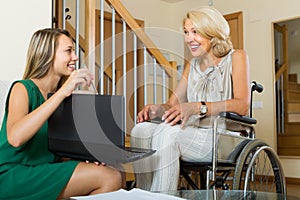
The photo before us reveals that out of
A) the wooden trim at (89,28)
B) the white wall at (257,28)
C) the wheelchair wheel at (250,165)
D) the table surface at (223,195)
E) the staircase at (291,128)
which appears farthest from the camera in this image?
the staircase at (291,128)

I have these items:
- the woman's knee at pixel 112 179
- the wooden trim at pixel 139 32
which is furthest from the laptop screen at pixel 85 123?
the wooden trim at pixel 139 32

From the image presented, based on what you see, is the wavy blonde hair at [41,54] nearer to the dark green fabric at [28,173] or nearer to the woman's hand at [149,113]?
the dark green fabric at [28,173]

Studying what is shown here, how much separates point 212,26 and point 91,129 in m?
0.85

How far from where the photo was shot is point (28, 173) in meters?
1.36

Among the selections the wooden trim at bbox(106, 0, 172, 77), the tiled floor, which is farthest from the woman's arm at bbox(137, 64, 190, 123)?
the tiled floor

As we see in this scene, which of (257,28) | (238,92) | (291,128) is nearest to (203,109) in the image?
(238,92)

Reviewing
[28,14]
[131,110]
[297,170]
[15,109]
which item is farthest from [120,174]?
[297,170]

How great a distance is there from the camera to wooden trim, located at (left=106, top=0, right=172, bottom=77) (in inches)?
118

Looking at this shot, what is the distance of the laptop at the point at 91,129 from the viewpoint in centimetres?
130

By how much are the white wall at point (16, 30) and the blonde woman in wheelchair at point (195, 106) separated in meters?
0.76

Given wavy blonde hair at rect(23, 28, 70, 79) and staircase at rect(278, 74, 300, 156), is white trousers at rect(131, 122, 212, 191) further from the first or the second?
staircase at rect(278, 74, 300, 156)

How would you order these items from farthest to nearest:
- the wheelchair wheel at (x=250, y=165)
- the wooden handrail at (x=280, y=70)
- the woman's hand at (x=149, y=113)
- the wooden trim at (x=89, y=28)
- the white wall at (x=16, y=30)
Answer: the wooden handrail at (x=280, y=70) < the wooden trim at (x=89, y=28) < the white wall at (x=16, y=30) < the woman's hand at (x=149, y=113) < the wheelchair wheel at (x=250, y=165)

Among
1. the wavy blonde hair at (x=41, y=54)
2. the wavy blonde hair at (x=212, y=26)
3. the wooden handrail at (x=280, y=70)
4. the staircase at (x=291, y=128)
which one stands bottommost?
the staircase at (x=291, y=128)

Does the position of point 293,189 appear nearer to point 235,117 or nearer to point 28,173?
point 235,117
